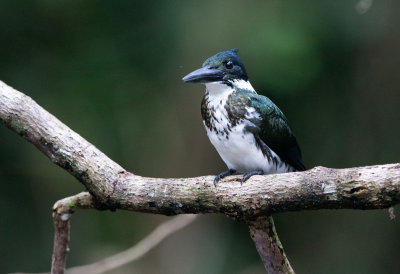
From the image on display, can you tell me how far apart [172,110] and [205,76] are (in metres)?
1.90

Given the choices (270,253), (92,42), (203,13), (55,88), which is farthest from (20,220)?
(270,253)

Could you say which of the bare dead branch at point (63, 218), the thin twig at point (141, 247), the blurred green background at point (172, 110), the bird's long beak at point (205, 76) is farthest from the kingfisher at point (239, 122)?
the blurred green background at point (172, 110)

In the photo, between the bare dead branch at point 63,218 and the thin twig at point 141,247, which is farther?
the thin twig at point 141,247

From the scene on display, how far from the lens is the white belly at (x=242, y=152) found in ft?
9.07

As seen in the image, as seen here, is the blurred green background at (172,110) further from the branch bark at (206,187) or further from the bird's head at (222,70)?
the branch bark at (206,187)

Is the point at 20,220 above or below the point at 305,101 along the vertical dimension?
below

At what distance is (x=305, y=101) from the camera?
454 cm

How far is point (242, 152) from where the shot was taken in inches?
110

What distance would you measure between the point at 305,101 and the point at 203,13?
3.28ft

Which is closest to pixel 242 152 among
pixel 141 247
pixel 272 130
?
pixel 272 130

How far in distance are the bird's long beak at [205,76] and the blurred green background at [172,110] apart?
1.60m

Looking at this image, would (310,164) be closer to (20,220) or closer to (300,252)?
(300,252)

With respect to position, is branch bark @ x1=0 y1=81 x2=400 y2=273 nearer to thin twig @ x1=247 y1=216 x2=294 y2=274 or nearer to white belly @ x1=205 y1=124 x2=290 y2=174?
thin twig @ x1=247 y1=216 x2=294 y2=274

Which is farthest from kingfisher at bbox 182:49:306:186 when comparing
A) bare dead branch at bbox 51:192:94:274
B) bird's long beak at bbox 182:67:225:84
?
bare dead branch at bbox 51:192:94:274
